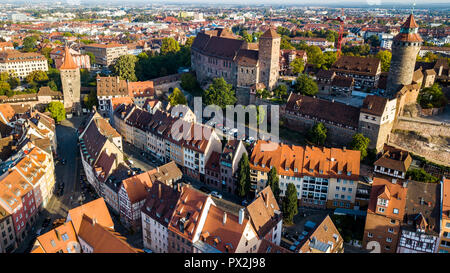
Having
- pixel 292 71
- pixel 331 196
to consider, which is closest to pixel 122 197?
pixel 331 196

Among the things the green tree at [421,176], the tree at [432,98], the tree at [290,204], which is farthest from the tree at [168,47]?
the green tree at [421,176]

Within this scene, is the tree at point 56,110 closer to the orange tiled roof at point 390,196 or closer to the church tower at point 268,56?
the church tower at point 268,56

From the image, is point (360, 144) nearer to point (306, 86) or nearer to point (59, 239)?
point (306, 86)

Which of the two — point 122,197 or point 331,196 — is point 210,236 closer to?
point 122,197

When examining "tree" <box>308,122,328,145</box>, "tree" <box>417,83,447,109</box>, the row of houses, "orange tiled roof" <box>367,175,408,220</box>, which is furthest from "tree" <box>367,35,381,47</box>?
the row of houses
